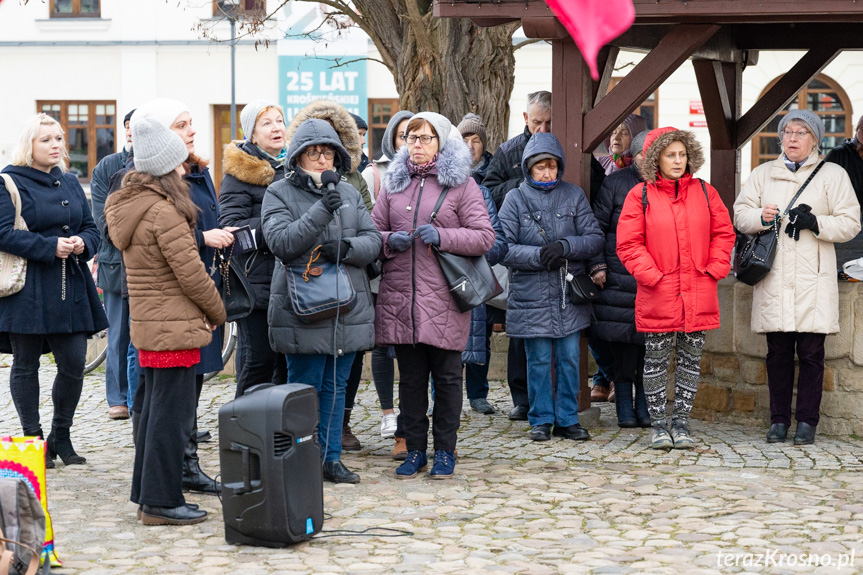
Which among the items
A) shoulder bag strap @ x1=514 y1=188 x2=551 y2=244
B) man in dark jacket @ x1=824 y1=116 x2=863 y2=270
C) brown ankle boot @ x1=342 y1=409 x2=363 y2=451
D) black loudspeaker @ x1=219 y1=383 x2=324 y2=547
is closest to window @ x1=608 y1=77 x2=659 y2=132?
man in dark jacket @ x1=824 y1=116 x2=863 y2=270

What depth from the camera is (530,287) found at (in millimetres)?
7023

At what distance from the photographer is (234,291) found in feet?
18.9

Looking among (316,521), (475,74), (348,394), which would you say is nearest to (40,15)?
(475,74)

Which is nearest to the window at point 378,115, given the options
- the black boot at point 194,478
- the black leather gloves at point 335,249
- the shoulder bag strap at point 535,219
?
the shoulder bag strap at point 535,219

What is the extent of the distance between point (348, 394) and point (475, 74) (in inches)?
173

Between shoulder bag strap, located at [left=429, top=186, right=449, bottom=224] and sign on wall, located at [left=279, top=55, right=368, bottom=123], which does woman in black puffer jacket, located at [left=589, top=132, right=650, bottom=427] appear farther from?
sign on wall, located at [left=279, top=55, right=368, bottom=123]

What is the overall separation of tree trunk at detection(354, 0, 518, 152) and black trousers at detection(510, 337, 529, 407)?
3.04 m

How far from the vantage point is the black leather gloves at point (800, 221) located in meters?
6.71

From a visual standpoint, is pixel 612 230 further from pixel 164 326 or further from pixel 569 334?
pixel 164 326

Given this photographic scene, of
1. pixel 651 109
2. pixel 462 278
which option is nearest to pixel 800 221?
pixel 462 278

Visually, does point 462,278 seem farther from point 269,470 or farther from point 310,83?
point 310,83

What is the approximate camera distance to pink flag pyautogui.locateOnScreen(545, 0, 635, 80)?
2584mm

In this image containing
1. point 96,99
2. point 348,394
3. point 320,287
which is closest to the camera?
point 320,287

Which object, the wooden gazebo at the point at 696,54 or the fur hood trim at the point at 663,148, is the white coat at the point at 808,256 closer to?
the fur hood trim at the point at 663,148
